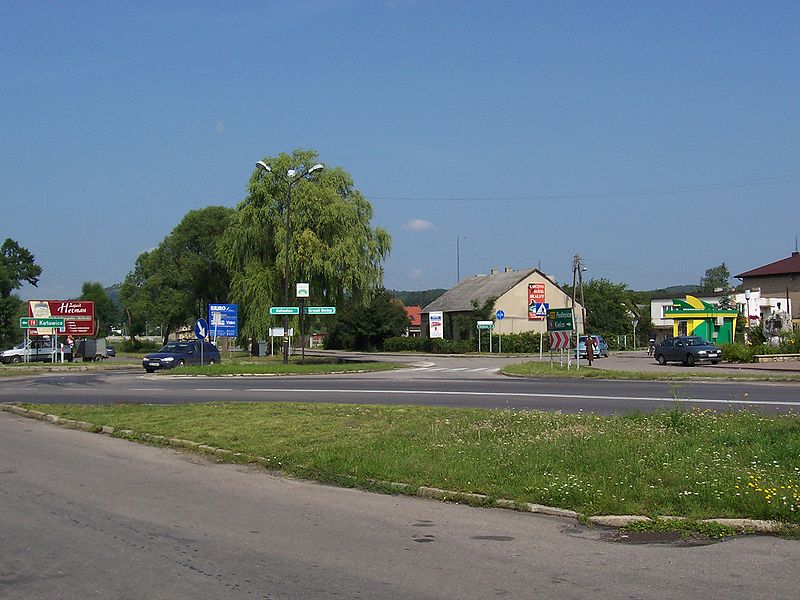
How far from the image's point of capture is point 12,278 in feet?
349

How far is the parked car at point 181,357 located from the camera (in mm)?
44312

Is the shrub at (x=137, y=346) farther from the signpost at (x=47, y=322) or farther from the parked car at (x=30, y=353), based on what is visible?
the signpost at (x=47, y=322)

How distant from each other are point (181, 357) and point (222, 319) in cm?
459

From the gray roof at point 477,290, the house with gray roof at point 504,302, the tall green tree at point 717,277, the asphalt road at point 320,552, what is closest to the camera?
the asphalt road at point 320,552

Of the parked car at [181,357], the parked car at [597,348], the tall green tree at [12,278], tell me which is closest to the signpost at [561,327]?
the parked car at [181,357]

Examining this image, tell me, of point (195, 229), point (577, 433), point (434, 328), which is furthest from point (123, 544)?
point (195, 229)

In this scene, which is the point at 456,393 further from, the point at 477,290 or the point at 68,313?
the point at 477,290

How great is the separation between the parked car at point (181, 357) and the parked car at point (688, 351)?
24.2 meters

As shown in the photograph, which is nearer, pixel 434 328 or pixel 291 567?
pixel 291 567

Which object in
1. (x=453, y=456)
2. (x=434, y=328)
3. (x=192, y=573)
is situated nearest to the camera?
(x=192, y=573)

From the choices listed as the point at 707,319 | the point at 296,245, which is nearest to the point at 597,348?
the point at 707,319

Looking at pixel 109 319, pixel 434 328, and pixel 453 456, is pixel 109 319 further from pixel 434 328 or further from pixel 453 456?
pixel 453 456

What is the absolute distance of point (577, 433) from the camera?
1270 centimetres

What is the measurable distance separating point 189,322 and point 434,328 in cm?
3200
